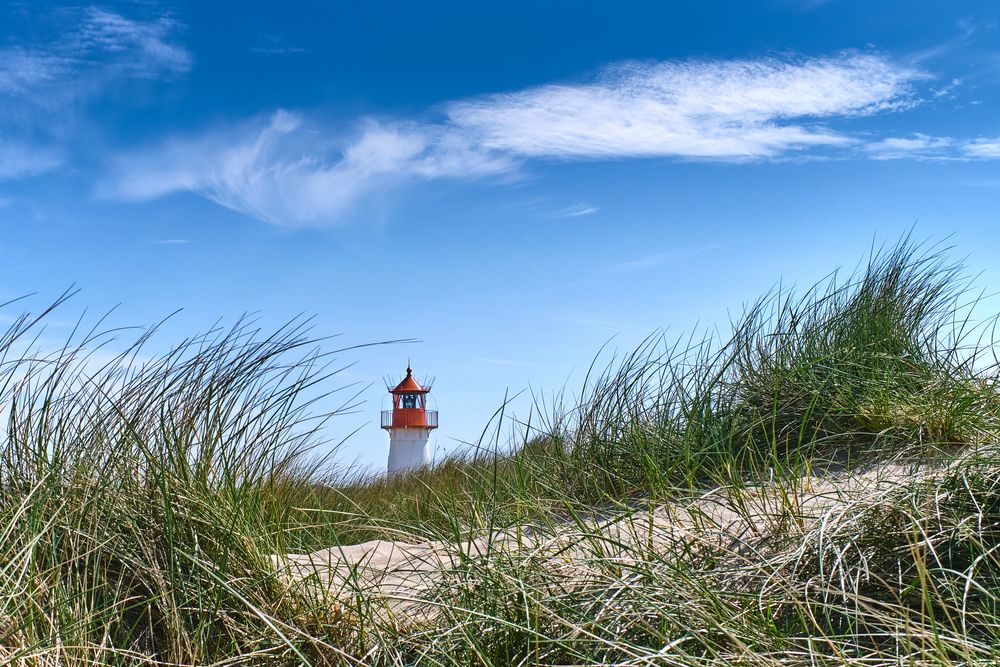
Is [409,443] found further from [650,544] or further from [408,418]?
[650,544]

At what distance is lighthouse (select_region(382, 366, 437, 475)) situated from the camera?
15.3 m

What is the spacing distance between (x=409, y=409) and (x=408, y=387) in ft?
1.31

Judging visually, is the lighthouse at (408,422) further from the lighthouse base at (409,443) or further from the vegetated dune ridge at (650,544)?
the vegetated dune ridge at (650,544)

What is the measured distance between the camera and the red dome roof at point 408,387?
15398 mm

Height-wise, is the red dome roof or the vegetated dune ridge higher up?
the red dome roof

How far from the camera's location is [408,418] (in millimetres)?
15305

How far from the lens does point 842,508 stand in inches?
92.2

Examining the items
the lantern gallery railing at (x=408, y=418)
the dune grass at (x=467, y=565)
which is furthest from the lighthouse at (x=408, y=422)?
the dune grass at (x=467, y=565)

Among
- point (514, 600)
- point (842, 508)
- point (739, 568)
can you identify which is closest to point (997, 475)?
point (842, 508)

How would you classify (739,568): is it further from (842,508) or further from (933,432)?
(933,432)

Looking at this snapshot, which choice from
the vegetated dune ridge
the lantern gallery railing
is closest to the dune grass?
the vegetated dune ridge

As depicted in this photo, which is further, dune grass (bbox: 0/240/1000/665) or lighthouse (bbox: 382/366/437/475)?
lighthouse (bbox: 382/366/437/475)

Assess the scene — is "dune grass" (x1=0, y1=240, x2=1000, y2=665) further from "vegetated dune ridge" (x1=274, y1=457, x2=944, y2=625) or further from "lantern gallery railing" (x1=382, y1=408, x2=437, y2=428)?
"lantern gallery railing" (x1=382, y1=408, x2=437, y2=428)

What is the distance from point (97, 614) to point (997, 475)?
255cm
